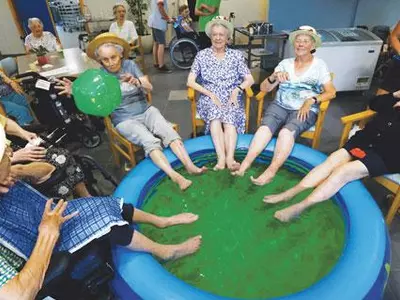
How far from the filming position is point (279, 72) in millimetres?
2607

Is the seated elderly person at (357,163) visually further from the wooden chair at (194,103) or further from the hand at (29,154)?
the hand at (29,154)

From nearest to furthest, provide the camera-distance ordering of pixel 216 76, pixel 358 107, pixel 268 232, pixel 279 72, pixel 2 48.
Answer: pixel 268 232, pixel 279 72, pixel 216 76, pixel 358 107, pixel 2 48

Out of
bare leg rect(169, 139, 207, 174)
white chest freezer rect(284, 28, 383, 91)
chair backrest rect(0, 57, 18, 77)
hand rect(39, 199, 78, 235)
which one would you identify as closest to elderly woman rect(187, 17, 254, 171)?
bare leg rect(169, 139, 207, 174)

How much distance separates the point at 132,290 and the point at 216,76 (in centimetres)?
197

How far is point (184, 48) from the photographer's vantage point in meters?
5.55

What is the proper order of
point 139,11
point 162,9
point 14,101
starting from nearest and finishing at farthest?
1. point 14,101
2. point 162,9
3. point 139,11

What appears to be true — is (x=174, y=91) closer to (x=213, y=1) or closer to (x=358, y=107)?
(x=213, y=1)

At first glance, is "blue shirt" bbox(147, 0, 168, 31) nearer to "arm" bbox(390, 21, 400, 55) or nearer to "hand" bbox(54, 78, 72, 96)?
"hand" bbox(54, 78, 72, 96)

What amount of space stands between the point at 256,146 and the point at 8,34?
6.56 m

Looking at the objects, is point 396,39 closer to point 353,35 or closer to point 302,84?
point 302,84

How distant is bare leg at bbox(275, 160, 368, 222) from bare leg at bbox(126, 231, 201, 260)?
0.63 meters

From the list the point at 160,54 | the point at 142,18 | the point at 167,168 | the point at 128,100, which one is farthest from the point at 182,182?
the point at 142,18

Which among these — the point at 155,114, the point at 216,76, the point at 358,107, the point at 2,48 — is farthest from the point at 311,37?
the point at 2,48

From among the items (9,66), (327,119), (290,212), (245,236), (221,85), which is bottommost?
(327,119)
